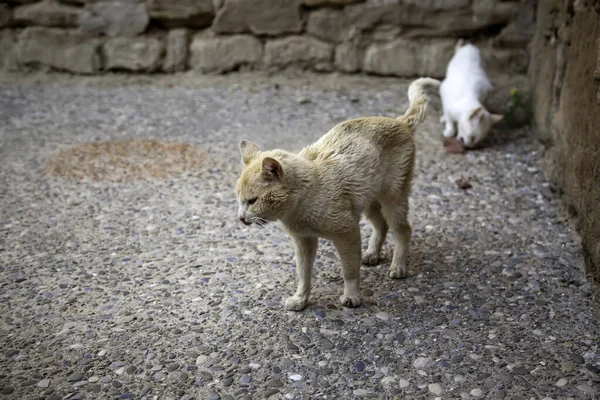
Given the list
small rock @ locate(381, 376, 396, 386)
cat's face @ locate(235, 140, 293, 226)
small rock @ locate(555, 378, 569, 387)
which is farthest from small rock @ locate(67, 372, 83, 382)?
small rock @ locate(555, 378, 569, 387)

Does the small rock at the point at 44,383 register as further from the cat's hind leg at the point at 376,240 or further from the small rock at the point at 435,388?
the cat's hind leg at the point at 376,240

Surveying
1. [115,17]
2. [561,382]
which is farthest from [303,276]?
[115,17]

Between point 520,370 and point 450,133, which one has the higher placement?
point 450,133

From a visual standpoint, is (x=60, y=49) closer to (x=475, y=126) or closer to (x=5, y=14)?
(x=5, y=14)

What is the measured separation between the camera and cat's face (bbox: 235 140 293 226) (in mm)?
2955

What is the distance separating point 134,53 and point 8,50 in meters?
1.55

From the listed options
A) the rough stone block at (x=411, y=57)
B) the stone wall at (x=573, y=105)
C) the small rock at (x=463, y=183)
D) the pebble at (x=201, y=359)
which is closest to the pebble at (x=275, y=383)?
the pebble at (x=201, y=359)

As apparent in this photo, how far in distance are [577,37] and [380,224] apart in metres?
2.10

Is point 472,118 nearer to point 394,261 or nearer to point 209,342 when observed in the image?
point 394,261

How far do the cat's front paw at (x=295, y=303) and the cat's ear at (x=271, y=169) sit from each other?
28.9 inches

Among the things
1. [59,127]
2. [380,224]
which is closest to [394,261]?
[380,224]

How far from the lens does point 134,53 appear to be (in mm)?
7496

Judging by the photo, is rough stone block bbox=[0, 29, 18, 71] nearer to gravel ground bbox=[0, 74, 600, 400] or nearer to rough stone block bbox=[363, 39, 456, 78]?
gravel ground bbox=[0, 74, 600, 400]

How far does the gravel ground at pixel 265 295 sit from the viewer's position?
110 inches
